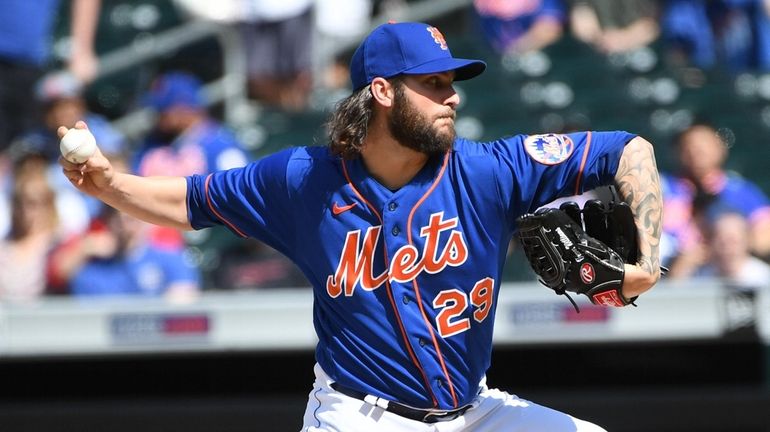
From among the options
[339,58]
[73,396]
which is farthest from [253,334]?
[339,58]

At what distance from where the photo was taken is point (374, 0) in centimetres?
785

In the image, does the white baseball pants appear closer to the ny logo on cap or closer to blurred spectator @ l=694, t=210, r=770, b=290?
the ny logo on cap

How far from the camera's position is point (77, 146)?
9.46ft

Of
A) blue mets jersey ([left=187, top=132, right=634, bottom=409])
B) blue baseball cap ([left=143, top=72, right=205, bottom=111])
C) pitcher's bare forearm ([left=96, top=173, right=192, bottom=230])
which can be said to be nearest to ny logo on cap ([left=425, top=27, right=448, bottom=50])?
blue mets jersey ([left=187, top=132, right=634, bottom=409])

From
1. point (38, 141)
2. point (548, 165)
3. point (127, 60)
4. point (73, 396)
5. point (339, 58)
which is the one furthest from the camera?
point (127, 60)

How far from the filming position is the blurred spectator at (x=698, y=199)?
5.06 metres

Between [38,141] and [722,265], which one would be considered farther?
[38,141]

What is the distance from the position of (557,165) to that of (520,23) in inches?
185

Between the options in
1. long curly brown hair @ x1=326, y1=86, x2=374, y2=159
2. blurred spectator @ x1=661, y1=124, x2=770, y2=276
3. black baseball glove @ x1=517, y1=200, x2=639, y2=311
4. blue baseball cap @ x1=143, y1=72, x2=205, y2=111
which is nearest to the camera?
black baseball glove @ x1=517, y1=200, x2=639, y2=311

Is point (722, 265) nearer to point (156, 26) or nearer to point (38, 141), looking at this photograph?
point (38, 141)

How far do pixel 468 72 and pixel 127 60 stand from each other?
17.7ft

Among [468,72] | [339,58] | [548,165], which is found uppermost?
[468,72]

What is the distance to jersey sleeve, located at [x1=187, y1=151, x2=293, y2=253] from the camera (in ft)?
10.1

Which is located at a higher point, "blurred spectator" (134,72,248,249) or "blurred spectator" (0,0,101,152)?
"blurred spectator" (0,0,101,152)
